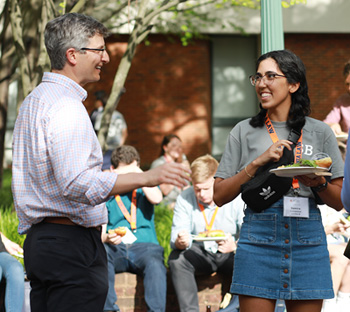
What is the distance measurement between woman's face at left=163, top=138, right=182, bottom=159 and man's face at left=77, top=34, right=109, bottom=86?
8022 millimetres

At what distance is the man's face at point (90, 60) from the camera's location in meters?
3.36

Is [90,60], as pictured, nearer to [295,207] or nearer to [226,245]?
[295,207]

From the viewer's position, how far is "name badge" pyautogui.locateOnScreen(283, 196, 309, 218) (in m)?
3.56

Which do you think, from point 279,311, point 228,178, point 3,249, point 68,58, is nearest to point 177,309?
point 279,311

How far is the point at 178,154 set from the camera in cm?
1152

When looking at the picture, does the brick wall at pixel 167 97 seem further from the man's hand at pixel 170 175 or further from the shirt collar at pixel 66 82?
the man's hand at pixel 170 175

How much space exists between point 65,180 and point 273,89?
4.52 ft

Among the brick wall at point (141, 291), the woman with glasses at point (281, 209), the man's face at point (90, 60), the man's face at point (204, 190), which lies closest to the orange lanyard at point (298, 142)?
the woman with glasses at point (281, 209)

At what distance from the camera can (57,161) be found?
3057 millimetres

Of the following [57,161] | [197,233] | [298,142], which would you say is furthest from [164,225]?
[57,161]

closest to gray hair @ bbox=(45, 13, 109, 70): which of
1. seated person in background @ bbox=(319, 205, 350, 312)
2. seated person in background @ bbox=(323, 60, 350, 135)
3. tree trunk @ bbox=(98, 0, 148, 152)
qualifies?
seated person in background @ bbox=(319, 205, 350, 312)

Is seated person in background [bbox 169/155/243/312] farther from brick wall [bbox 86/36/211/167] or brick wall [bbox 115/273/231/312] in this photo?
brick wall [bbox 86/36/211/167]

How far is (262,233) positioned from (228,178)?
371 mm

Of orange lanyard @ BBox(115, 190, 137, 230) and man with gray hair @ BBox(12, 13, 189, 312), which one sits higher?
man with gray hair @ BBox(12, 13, 189, 312)
